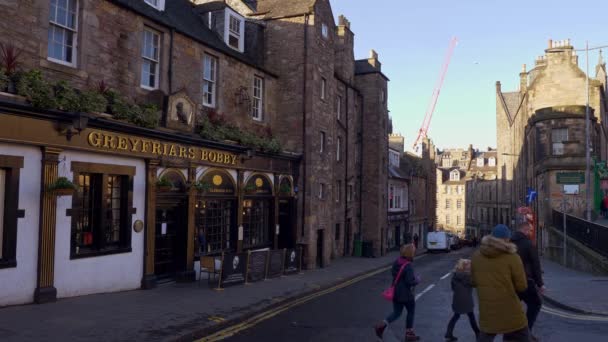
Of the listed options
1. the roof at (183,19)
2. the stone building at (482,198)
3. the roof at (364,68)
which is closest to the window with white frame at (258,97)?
the roof at (183,19)

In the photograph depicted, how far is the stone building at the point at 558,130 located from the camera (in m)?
28.4

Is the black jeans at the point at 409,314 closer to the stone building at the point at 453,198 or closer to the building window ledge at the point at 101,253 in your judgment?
the building window ledge at the point at 101,253

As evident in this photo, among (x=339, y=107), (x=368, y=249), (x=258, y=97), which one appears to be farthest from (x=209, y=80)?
(x=368, y=249)

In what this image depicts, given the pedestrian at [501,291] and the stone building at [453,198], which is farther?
the stone building at [453,198]

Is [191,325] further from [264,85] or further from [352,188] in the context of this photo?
[352,188]

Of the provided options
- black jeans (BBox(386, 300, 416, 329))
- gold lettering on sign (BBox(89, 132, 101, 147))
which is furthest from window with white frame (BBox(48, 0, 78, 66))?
black jeans (BBox(386, 300, 416, 329))

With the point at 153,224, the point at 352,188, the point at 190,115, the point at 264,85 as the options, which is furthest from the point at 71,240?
the point at 352,188

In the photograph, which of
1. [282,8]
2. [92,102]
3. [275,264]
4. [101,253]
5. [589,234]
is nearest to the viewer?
[92,102]

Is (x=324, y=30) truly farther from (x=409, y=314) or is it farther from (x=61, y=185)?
(x=409, y=314)

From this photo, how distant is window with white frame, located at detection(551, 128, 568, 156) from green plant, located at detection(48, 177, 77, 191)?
27.7m

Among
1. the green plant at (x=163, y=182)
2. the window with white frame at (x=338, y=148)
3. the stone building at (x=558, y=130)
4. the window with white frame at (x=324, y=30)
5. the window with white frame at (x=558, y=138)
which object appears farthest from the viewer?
the window with white frame at (x=558, y=138)

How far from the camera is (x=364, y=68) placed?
34.7 meters

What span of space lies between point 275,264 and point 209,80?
6614 millimetres

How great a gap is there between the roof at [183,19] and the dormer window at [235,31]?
0.53 metres
